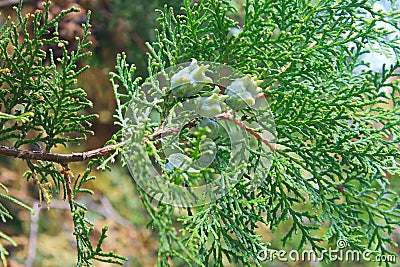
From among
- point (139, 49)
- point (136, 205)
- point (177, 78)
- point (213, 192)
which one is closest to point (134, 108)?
point (177, 78)

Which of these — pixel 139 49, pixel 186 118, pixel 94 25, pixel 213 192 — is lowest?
pixel 213 192

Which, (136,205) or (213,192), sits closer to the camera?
(213,192)

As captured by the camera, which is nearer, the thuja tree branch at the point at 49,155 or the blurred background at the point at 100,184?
the thuja tree branch at the point at 49,155

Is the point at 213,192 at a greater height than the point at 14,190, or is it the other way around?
the point at 14,190

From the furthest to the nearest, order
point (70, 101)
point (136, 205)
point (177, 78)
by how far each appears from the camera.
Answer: point (136, 205)
point (70, 101)
point (177, 78)

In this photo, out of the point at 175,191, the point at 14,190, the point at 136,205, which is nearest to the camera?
the point at 175,191

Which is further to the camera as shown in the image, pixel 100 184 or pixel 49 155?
pixel 100 184

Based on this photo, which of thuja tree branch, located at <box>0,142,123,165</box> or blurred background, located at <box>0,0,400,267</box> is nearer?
thuja tree branch, located at <box>0,142,123,165</box>

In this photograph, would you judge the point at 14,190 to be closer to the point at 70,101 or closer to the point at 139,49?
the point at 139,49
